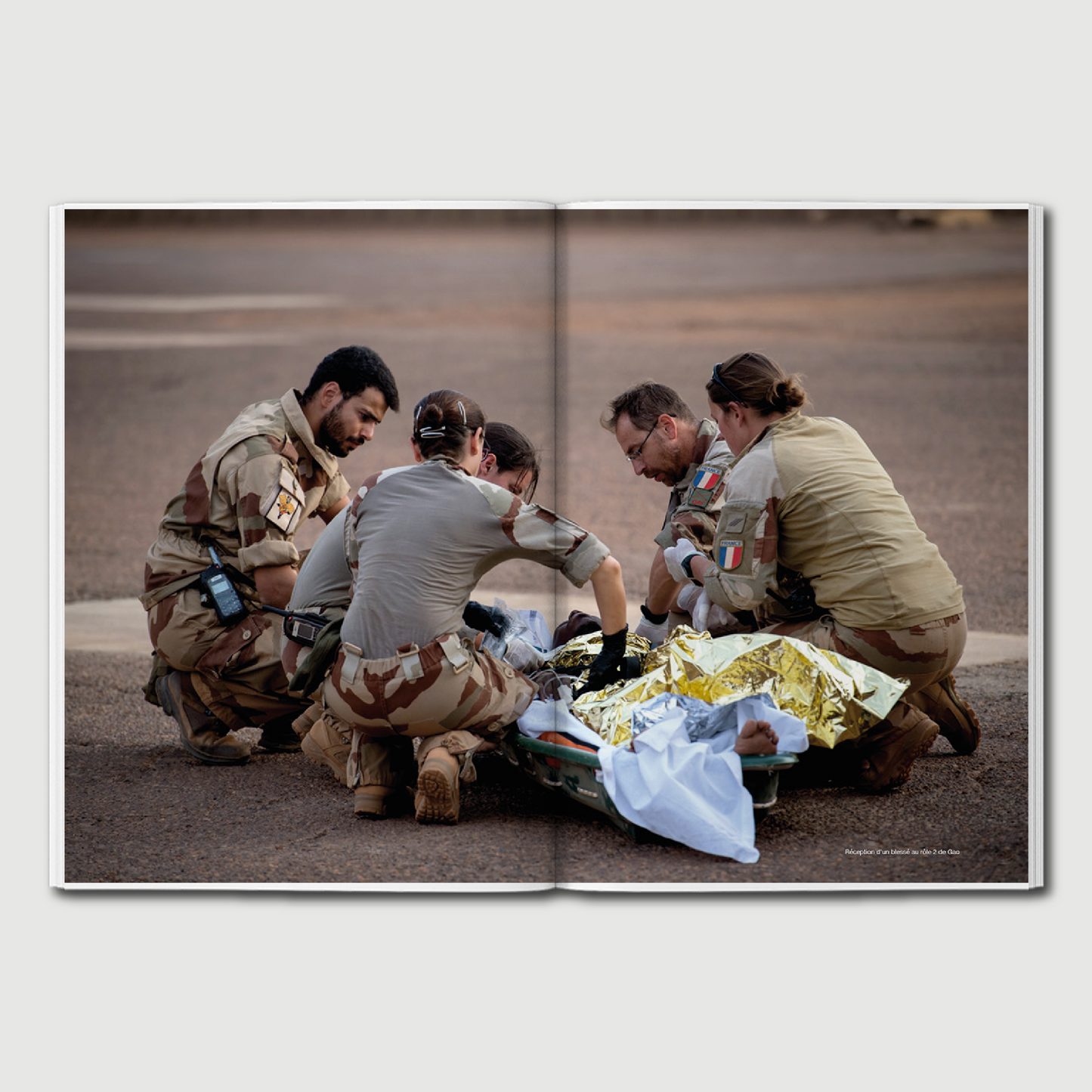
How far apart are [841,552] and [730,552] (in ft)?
1.12

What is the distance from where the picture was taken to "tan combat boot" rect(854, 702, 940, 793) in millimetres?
4113

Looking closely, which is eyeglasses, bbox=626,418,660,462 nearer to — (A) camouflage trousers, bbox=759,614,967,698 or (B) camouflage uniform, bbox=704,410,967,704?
(B) camouflage uniform, bbox=704,410,967,704

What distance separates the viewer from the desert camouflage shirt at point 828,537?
405 centimetres

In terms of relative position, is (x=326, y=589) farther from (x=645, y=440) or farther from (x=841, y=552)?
(x=841, y=552)

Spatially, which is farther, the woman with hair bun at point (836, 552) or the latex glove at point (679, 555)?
the latex glove at point (679, 555)

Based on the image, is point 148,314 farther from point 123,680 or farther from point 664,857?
point 664,857

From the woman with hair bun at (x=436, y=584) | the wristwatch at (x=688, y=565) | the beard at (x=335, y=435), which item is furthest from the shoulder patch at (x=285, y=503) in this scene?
the wristwatch at (x=688, y=565)

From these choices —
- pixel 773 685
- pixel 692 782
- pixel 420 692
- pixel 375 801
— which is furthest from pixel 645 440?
pixel 375 801

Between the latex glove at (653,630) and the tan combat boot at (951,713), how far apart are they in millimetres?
904

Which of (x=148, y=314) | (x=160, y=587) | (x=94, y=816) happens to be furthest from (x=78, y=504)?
(x=94, y=816)

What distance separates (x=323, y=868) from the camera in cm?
378

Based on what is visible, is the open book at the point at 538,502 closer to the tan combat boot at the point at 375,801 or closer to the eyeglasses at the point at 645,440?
the tan combat boot at the point at 375,801

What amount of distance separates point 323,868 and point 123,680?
230cm

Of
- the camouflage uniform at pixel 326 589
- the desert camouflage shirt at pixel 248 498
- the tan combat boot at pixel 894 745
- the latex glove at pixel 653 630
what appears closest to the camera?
the tan combat boot at pixel 894 745
